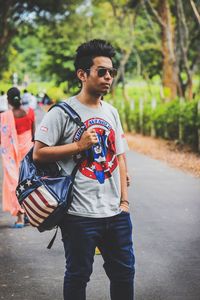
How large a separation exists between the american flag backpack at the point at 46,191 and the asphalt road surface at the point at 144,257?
4.97ft

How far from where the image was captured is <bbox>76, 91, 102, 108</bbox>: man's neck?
3.55 metres

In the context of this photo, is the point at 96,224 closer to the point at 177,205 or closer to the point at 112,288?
the point at 112,288

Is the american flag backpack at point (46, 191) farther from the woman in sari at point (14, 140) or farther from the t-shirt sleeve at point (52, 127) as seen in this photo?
the woman in sari at point (14, 140)

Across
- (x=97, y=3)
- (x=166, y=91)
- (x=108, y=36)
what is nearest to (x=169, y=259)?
(x=166, y=91)

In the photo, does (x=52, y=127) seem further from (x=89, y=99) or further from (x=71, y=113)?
(x=89, y=99)

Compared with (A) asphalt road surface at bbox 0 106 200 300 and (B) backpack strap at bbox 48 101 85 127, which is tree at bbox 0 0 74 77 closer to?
(A) asphalt road surface at bbox 0 106 200 300

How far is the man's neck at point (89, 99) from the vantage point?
11.6 ft

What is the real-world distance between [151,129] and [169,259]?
15548mm

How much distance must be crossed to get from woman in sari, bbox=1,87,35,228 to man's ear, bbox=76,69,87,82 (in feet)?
12.8

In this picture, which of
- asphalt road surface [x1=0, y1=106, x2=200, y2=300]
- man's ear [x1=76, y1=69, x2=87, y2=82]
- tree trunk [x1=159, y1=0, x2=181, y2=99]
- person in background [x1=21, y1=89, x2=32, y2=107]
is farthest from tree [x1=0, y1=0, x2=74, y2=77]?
man's ear [x1=76, y1=69, x2=87, y2=82]

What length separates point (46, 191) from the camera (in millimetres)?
3422

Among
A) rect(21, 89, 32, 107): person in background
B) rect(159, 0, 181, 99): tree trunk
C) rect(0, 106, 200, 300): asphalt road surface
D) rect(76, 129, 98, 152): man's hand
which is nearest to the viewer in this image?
rect(76, 129, 98, 152): man's hand

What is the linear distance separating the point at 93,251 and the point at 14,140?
4.19m

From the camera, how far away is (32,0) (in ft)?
106
